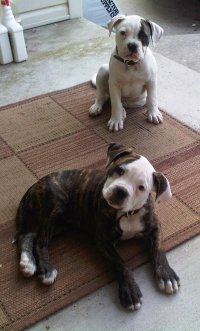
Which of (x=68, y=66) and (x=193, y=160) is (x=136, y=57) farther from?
(x=68, y=66)

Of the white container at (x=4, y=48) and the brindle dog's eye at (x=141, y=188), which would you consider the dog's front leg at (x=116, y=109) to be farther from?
the white container at (x=4, y=48)

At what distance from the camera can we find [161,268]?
1.87 m

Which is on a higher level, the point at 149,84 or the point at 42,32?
the point at 149,84

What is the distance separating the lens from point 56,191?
2.01 m

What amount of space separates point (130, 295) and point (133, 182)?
47 cm

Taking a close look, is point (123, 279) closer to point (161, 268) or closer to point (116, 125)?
point (161, 268)

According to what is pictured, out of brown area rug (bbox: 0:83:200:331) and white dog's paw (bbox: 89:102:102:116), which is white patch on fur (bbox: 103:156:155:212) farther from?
white dog's paw (bbox: 89:102:102:116)

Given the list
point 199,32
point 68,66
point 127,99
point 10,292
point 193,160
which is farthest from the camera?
point 199,32

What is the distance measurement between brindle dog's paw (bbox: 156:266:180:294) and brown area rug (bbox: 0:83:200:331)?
0.13 m

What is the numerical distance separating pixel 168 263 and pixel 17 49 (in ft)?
8.84

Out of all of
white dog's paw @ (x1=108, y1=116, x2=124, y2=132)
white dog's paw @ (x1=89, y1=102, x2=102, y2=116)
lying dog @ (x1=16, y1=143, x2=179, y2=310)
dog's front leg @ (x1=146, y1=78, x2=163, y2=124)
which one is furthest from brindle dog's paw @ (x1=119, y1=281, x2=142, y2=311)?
white dog's paw @ (x1=89, y1=102, x2=102, y2=116)

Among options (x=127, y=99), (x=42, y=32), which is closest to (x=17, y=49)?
(x=42, y=32)

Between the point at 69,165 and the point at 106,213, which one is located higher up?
the point at 106,213

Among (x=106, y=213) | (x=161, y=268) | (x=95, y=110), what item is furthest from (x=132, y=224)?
(x=95, y=110)
